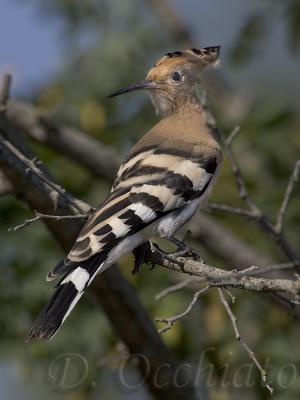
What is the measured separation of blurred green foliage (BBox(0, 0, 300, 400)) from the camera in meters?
4.16

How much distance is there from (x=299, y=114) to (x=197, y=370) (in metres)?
1.62

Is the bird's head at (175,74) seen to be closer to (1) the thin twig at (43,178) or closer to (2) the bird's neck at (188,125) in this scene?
(2) the bird's neck at (188,125)

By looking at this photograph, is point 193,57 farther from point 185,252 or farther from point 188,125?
point 185,252

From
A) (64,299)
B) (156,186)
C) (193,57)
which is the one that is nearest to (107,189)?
(193,57)

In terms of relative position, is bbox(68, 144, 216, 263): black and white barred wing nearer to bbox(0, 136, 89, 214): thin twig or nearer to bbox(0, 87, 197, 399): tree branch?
bbox(0, 136, 89, 214): thin twig

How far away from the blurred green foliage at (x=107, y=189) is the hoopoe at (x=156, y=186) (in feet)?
1.42

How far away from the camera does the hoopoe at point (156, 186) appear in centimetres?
305

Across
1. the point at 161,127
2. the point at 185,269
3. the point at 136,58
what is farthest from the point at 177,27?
the point at 185,269

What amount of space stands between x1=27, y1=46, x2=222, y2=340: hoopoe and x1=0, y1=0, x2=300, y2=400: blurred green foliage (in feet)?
1.42

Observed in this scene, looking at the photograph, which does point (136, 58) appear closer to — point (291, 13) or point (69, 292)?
point (291, 13)

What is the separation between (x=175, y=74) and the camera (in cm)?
420

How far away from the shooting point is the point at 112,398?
4594 millimetres

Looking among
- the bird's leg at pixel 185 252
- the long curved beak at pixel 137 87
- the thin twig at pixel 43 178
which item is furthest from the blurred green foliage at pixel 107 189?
the thin twig at pixel 43 178

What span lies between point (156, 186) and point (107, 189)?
111 centimetres
